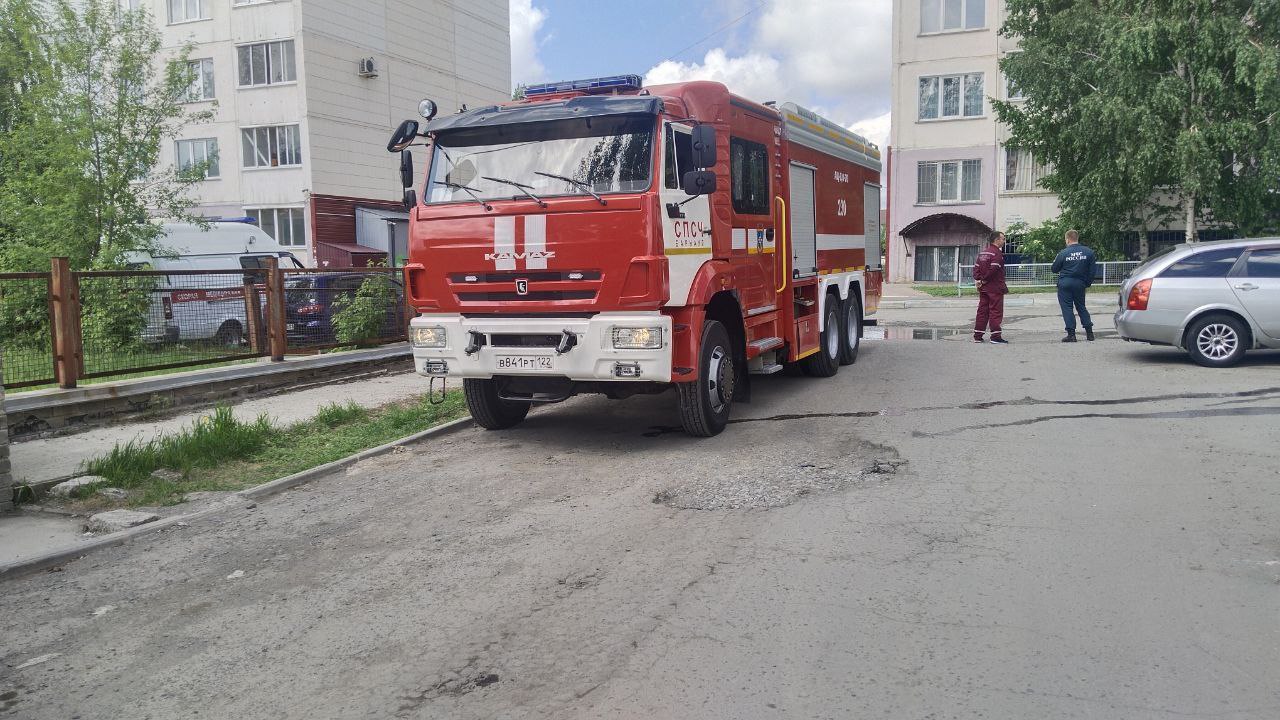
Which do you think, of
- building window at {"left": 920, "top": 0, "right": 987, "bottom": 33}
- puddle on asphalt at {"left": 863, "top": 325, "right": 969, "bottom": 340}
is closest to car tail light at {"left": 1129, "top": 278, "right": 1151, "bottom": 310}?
puddle on asphalt at {"left": 863, "top": 325, "right": 969, "bottom": 340}

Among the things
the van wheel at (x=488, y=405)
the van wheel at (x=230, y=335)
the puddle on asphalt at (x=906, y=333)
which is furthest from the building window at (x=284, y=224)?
the van wheel at (x=488, y=405)

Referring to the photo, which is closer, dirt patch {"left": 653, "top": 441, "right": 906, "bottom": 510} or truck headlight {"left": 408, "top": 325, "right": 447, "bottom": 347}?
dirt patch {"left": 653, "top": 441, "right": 906, "bottom": 510}

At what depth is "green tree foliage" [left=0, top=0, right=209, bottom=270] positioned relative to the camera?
52.1 ft

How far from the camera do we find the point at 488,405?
9539 mm

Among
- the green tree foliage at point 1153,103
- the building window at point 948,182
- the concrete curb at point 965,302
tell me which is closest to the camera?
the concrete curb at point 965,302

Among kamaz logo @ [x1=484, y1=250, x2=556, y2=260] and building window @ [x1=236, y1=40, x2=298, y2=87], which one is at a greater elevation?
building window @ [x1=236, y1=40, x2=298, y2=87]

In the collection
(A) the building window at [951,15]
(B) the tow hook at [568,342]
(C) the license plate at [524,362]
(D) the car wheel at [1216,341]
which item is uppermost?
(A) the building window at [951,15]

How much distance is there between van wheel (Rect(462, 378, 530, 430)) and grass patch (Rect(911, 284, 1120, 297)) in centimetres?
2338

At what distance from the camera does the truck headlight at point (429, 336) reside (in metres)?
8.59

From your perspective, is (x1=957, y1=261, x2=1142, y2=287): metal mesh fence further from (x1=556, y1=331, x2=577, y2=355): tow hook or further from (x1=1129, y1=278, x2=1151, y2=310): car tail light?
(x1=556, y1=331, x2=577, y2=355): tow hook

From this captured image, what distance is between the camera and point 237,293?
12.1 metres

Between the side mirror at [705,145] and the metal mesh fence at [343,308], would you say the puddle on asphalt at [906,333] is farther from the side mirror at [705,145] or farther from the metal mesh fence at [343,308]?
the side mirror at [705,145]

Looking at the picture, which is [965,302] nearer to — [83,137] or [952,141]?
[952,141]

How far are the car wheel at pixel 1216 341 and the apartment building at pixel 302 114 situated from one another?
28.9 m
